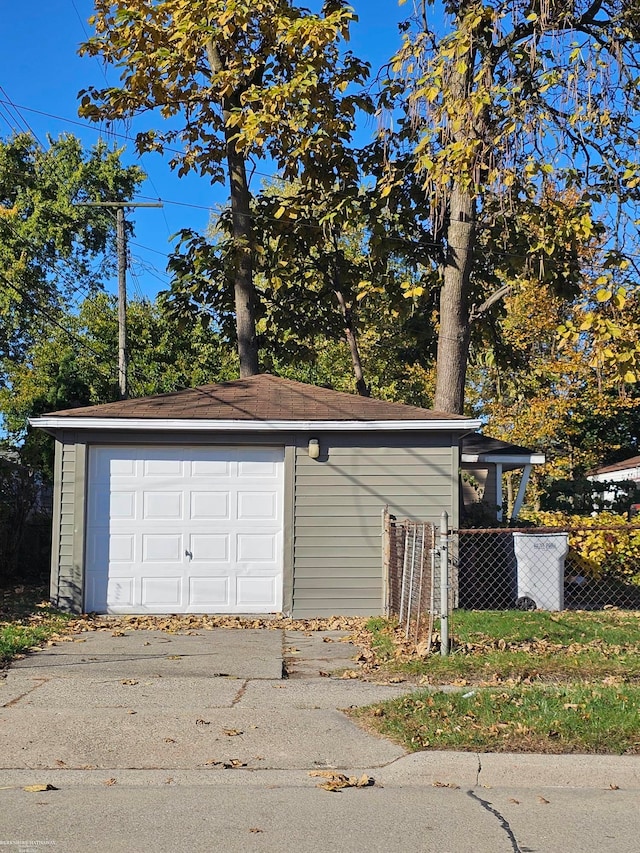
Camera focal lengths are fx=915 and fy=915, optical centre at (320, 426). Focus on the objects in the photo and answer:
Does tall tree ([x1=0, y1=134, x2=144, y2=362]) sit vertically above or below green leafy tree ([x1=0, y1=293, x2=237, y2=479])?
above

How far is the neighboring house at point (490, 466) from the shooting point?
16.4 m

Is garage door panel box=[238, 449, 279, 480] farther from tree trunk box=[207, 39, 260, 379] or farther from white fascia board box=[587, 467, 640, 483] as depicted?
white fascia board box=[587, 467, 640, 483]

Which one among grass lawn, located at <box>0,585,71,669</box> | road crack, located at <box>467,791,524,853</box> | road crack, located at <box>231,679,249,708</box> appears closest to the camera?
road crack, located at <box>467,791,524,853</box>

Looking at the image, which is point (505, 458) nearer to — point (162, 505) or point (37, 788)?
point (162, 505)

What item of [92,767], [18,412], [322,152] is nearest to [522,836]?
[92,767]

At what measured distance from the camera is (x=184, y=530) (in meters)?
12.8

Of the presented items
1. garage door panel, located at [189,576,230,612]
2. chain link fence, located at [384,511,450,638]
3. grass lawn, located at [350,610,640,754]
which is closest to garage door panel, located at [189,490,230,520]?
garage door panel, located at [189,576,230,612]

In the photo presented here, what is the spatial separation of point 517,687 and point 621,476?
74.5ft

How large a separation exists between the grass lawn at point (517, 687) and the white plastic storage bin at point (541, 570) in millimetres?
1470

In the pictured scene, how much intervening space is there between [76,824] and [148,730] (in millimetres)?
1784

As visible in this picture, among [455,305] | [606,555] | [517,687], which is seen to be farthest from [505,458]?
[517,687]

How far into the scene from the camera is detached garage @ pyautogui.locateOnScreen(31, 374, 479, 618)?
12680mm

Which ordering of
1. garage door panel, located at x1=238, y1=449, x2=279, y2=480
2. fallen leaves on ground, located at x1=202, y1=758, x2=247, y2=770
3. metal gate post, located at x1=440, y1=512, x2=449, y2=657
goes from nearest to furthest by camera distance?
fallen leaves on ground, located at x1=202, y1=758, x2=247, y2=770 → metal gate post, located at x1=440, y1=512, x2=449, y2=657 → garage door panel, located at x1=238, y1=449, x2=279, y2=480

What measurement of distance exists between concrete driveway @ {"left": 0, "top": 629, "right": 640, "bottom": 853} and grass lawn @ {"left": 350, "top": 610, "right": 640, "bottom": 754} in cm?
25
